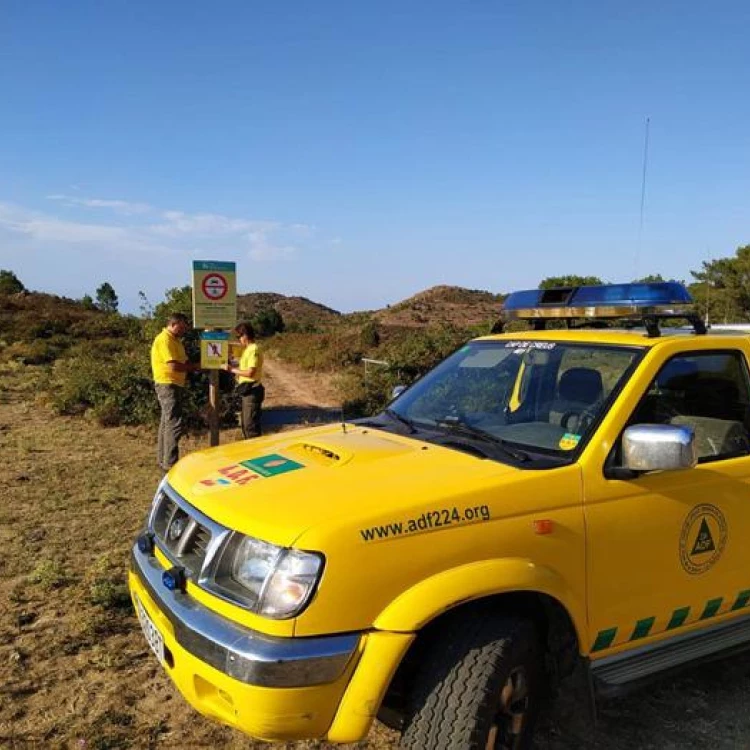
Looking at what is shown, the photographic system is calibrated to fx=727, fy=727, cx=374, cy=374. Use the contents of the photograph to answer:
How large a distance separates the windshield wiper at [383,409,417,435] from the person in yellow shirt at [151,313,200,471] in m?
5.11

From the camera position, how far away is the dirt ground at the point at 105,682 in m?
3.29

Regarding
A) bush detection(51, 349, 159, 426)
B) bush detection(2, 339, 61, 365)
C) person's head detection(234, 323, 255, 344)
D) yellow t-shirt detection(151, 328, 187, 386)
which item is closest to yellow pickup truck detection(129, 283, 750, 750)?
yellow t-shirt detection(151, 328, 187, 386)

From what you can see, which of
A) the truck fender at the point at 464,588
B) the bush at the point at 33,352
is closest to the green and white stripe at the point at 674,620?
the truck fender at the point at 464,588

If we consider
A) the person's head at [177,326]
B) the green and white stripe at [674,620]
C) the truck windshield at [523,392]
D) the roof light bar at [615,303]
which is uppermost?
the roof light bar at [615,303]

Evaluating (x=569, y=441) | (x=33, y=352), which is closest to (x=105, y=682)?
(x=569, y=441)

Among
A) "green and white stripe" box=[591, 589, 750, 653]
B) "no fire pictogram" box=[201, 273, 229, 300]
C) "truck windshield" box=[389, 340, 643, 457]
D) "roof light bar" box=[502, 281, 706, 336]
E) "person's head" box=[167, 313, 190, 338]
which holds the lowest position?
"green and white stripe" box=[591, 589, 750, 653]

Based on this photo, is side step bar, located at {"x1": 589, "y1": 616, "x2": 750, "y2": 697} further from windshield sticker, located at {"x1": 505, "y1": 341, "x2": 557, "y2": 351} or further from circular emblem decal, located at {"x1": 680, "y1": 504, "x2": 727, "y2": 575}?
windshield sticker, located at {"x1": 505, "y1": 341, "x2": 557, "y2": 351}

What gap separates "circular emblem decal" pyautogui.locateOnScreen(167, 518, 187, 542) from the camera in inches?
A: 120

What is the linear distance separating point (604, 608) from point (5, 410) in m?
12.3

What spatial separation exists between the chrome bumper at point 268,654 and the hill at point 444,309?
116 feet

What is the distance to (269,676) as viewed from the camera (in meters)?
2.33

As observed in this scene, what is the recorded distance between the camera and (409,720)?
258 cm

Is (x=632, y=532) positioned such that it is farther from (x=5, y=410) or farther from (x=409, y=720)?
(x=5, y=410)

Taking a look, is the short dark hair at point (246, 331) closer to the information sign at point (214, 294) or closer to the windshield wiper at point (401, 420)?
the information sign at point (214, 294)
